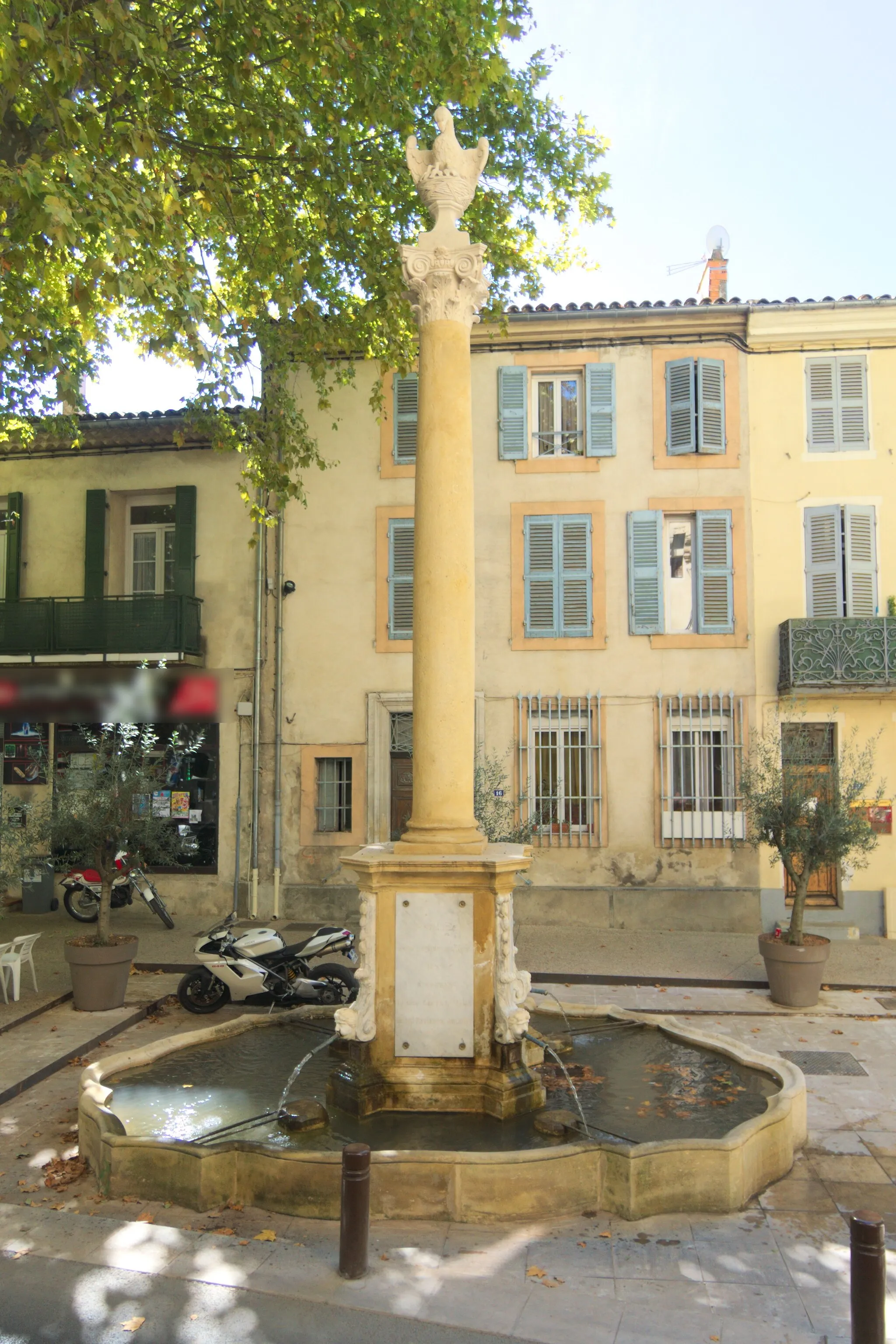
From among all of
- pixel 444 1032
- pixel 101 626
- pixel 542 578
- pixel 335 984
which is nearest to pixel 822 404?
pixel 542 578

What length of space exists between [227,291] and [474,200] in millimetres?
3838

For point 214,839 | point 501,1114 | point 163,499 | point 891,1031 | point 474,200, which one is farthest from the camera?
point 163,499

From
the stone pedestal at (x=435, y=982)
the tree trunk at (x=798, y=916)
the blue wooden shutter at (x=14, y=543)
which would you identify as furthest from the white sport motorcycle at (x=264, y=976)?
the blue wooden shutter at (x=14, y=543)

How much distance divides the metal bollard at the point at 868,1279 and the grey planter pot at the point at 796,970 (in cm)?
706

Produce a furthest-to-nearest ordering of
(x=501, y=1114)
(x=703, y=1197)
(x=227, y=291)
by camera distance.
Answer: (x=227, y=291) → (x=501, y=1114) → (x=703, y=1197)

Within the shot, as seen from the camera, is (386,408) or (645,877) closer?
(645,877)

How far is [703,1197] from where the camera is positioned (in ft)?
17.9

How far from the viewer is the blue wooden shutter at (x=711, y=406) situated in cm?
1569

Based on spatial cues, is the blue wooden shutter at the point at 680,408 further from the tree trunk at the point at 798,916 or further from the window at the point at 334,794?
Answer: the tree trunk at the point at 798,916

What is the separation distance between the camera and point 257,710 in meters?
16.2

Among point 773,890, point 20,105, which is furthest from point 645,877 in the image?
point 20,105

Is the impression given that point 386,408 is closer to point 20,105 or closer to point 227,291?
point 227,291

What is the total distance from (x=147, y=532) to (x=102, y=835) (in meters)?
8.23

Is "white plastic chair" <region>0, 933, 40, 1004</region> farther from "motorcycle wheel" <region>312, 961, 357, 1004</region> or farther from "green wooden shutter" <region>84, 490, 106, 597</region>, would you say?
"green wooden shutter" <region>84, 490, 106, 597</region>
